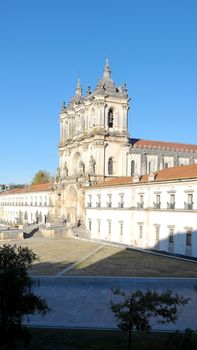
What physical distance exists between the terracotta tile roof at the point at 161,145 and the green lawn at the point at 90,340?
5537 centimetres

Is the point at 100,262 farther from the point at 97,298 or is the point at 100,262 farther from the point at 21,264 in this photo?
the point at 21,264

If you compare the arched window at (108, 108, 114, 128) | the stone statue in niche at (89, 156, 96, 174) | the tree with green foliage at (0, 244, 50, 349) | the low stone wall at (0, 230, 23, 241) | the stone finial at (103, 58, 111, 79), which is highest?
the stone finial at (103, 58, 111, 79)

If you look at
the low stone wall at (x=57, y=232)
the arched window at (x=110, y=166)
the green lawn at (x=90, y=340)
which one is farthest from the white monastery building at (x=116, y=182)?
the green lawn at (x=90, y=340)

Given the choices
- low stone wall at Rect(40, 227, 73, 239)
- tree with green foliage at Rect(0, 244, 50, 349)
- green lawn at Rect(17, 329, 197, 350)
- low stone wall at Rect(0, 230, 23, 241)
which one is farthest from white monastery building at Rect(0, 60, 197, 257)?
tree with green foliage at Rect(0, 244, 50, 349)

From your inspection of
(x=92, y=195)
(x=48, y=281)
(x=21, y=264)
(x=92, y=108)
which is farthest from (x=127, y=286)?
(x=92, y=108)

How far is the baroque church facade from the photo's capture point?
69.4 m

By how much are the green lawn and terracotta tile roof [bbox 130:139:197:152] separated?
5537 cm

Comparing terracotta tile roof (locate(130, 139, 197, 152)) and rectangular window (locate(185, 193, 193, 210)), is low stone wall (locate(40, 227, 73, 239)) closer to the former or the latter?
terracotta tile roof (locate(130, 139, 197, 152))

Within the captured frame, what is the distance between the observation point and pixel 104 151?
6988 centimetres

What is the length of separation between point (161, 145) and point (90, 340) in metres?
60.2

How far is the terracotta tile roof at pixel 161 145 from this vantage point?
73875mm

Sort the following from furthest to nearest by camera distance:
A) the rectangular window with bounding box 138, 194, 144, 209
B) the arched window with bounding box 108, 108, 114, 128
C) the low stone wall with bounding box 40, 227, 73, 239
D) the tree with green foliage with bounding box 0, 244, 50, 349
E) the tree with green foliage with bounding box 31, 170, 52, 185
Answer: the tree with green foliage with bounding box 31, 170, 52, 185 → the arched window with bounding box 108, 108, 114, 128 → the low stone wall with bounding box 40, 227, 73, 239 → the rectangular window with bounding box 138, 194, 144, 209 → the tree with green foliage with bounding box 0, 244, 50, 349

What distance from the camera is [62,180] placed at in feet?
256

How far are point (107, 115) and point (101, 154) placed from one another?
6.84 m
